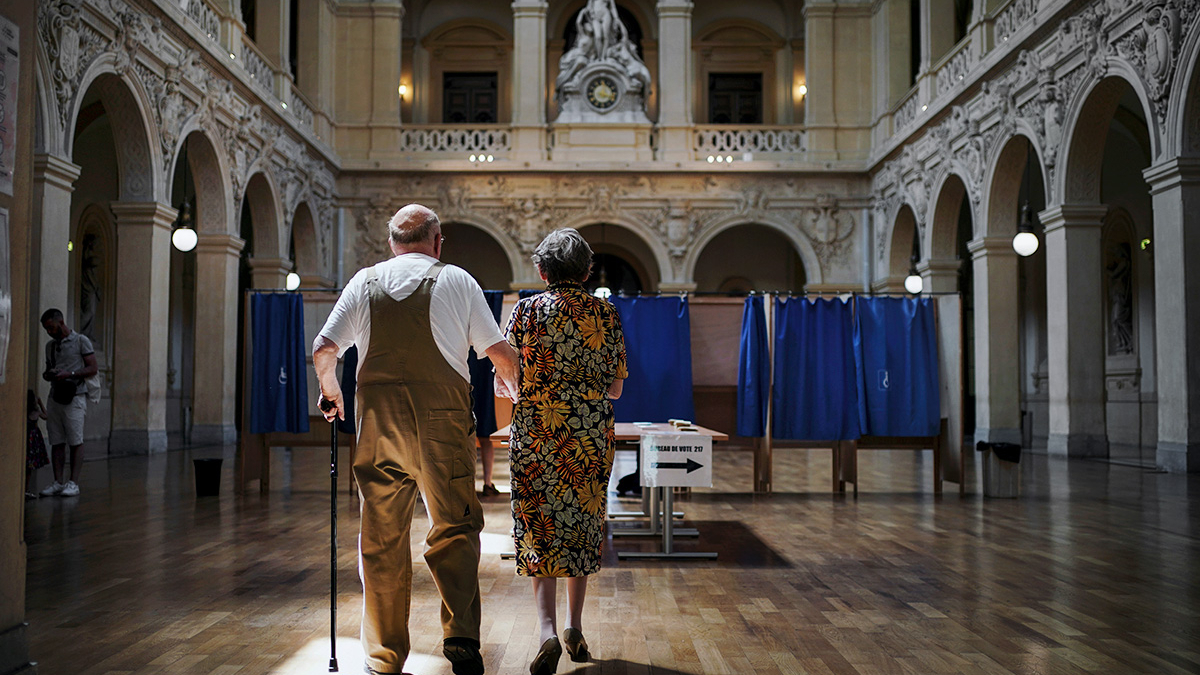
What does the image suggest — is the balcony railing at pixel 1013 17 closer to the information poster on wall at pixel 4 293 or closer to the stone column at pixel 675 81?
the stone column at pixel 675 81

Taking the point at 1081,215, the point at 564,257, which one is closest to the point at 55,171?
the point at 564,257

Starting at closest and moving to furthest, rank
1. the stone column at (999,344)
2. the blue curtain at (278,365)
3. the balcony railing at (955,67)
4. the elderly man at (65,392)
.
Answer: the elderly man at (65,392)
the blue curtain at (278,365)
the stone column at (999,344)
the balcony railing at (955,67)

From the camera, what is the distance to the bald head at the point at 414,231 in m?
3.58

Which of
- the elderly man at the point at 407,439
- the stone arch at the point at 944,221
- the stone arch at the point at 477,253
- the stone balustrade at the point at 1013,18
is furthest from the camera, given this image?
the stone arch at the point at 477,253

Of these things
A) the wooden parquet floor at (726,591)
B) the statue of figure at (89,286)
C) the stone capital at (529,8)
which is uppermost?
the stone capital at (529,8)

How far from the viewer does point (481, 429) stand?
9055mm

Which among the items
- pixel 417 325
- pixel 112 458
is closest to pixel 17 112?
pixel 417 325

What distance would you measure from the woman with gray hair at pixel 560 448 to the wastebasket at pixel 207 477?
5.56 m

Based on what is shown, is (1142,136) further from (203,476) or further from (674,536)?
(203,476)

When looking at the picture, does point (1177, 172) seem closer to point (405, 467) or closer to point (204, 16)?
point (405, 467)

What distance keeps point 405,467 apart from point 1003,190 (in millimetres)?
13404

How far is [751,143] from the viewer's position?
20.9m

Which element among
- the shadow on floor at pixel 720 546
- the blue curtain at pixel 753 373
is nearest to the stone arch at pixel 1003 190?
the blue curtain at pixel 753 373

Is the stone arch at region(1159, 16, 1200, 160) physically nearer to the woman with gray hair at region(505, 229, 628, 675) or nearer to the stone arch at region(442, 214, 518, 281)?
the woman with gray hair at region(505, 229, 628, 675)
